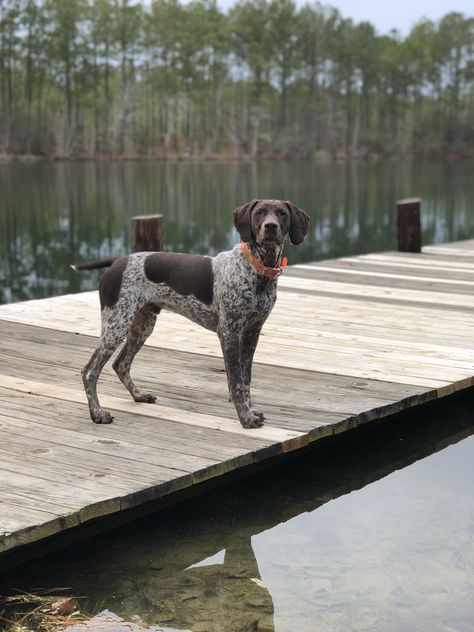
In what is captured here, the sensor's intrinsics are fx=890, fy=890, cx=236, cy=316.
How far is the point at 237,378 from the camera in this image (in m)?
4.71

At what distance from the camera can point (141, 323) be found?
5156 mm

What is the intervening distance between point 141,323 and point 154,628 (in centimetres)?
199

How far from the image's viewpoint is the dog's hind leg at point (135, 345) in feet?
16.9

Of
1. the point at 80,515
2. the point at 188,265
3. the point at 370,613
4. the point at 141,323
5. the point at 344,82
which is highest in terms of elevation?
the point at 344,82

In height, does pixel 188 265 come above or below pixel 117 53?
below

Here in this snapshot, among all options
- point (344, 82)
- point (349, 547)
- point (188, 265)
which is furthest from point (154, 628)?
point (344, 82)

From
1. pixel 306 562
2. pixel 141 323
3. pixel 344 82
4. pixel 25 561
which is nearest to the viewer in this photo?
pixel 25 561

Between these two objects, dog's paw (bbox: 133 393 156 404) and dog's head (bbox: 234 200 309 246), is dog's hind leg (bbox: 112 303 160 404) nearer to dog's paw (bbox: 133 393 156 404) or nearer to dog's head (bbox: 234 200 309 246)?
dog's paw (bbox: 133 393 156 404)

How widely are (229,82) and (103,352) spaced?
7871cm

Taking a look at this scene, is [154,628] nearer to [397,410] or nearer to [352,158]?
[397,410]

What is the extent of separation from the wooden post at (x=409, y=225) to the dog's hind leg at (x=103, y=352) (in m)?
7.90

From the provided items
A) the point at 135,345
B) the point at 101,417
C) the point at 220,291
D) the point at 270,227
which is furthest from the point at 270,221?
the point at 101,417

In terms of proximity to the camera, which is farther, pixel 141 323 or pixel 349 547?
pixel 141 323

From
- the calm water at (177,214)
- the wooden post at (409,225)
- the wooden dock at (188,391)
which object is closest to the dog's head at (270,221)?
the wooden dock at (188,391)
